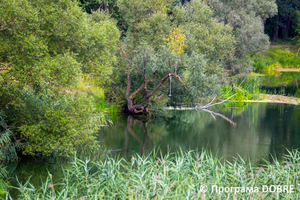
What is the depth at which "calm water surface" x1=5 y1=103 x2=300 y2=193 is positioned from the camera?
1094 centimetres

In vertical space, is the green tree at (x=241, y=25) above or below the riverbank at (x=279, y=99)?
above

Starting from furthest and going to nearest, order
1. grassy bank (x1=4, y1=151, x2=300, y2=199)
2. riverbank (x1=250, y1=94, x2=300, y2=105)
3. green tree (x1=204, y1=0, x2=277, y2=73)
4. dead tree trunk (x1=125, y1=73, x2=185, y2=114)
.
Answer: green tree (x1=204, y1=0, x2=277, y2=73) < riverbank (x1=250, y1=94, x2=300, y2=105) < dead tree trunk (x1=125, y1=73, x2=185, y2=114) < grassy bank (x1=4, y1=151, x2=300, y2=199)

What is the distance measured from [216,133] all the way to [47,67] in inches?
326

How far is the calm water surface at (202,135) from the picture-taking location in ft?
35.9

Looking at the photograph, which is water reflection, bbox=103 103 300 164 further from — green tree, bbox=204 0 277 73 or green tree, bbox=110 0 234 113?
green tree, bbox=204 0 277 73

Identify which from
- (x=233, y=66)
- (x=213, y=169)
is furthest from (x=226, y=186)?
(x=233, y=66)

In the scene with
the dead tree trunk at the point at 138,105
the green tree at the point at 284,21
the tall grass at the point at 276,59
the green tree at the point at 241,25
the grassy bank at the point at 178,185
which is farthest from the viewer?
the green tree at the point at 284,21

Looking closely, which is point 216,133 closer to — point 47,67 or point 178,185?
point 47,67

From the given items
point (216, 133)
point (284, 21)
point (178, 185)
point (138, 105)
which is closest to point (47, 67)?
point (178, 185)

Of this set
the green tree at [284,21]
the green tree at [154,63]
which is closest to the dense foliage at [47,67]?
the green tree at [154,63]

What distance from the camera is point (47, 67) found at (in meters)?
8.84

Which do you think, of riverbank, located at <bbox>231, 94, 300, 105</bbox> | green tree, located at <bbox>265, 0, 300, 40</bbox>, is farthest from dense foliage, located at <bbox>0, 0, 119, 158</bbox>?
green tree, located at <bbox>265, 0, 300, 40</bbox>

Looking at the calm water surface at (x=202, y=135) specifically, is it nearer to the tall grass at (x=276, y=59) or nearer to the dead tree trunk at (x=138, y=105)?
the dead tree trunk at (x=138, y=105)

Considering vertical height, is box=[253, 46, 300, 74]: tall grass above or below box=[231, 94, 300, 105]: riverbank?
above
